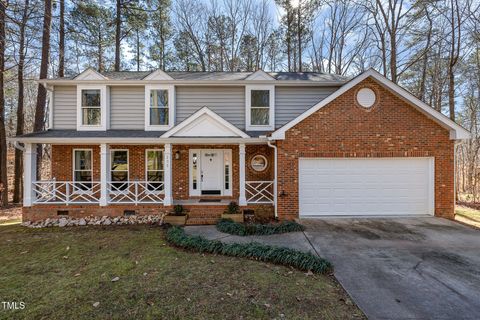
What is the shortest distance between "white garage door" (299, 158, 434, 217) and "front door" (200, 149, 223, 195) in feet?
11.8

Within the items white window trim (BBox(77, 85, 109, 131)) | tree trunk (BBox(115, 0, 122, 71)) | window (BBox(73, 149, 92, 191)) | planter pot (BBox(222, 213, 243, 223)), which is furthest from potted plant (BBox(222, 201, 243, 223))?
tree trunk (BBox(115, 0, 122, 71))

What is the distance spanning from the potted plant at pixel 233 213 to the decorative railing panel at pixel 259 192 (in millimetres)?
638

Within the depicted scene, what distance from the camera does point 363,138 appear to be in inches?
317

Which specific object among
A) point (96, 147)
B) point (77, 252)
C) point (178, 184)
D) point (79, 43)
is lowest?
point (77, 252)

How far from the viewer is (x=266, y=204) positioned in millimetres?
8688

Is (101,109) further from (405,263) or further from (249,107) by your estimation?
(405,263)

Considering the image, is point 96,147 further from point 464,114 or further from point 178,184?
point 464,114

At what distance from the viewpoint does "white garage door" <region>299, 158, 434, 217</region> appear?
8195mm

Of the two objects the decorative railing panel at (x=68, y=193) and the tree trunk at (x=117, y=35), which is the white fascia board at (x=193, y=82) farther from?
the tree trunk at (x=117, y=35)


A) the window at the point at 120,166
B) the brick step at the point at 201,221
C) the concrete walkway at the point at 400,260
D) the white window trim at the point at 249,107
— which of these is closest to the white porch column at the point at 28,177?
the window at the point at 120,166

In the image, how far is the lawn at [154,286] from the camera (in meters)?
3.42

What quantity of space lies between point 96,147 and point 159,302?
845cm

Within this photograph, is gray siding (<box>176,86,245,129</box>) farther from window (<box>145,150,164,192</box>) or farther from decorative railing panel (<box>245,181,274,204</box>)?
decorative railing panel (<box>245,181,274,204</box>)

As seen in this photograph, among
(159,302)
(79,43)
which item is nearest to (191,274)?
(159,302)
